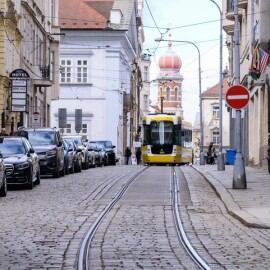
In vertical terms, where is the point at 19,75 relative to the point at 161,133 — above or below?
above

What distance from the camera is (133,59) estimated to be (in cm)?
9944

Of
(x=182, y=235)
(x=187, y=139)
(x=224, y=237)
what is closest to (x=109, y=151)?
(x=187, y=139)

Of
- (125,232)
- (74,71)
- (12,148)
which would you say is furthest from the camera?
(74,71)

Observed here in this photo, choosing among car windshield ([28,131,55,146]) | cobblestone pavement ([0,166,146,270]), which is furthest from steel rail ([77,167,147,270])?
car windshield ([28,131,55,146])

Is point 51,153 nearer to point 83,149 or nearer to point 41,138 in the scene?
point 41,138

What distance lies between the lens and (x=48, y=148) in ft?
113

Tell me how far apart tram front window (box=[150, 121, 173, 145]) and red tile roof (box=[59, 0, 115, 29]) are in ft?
81.5

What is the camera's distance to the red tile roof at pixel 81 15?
8219 centimetres

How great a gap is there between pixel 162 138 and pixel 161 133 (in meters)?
0.30

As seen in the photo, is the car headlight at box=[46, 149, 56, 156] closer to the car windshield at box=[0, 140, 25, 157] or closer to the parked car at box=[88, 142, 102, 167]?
the car windshield at box=[0, 140, 25, 157]

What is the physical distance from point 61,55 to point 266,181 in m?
51.4

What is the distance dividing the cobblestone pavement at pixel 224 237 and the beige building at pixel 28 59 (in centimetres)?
2637

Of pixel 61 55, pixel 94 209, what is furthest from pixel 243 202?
pixel 61 55

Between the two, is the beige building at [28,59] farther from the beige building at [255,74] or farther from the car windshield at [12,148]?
the car windshield at [12,148]
